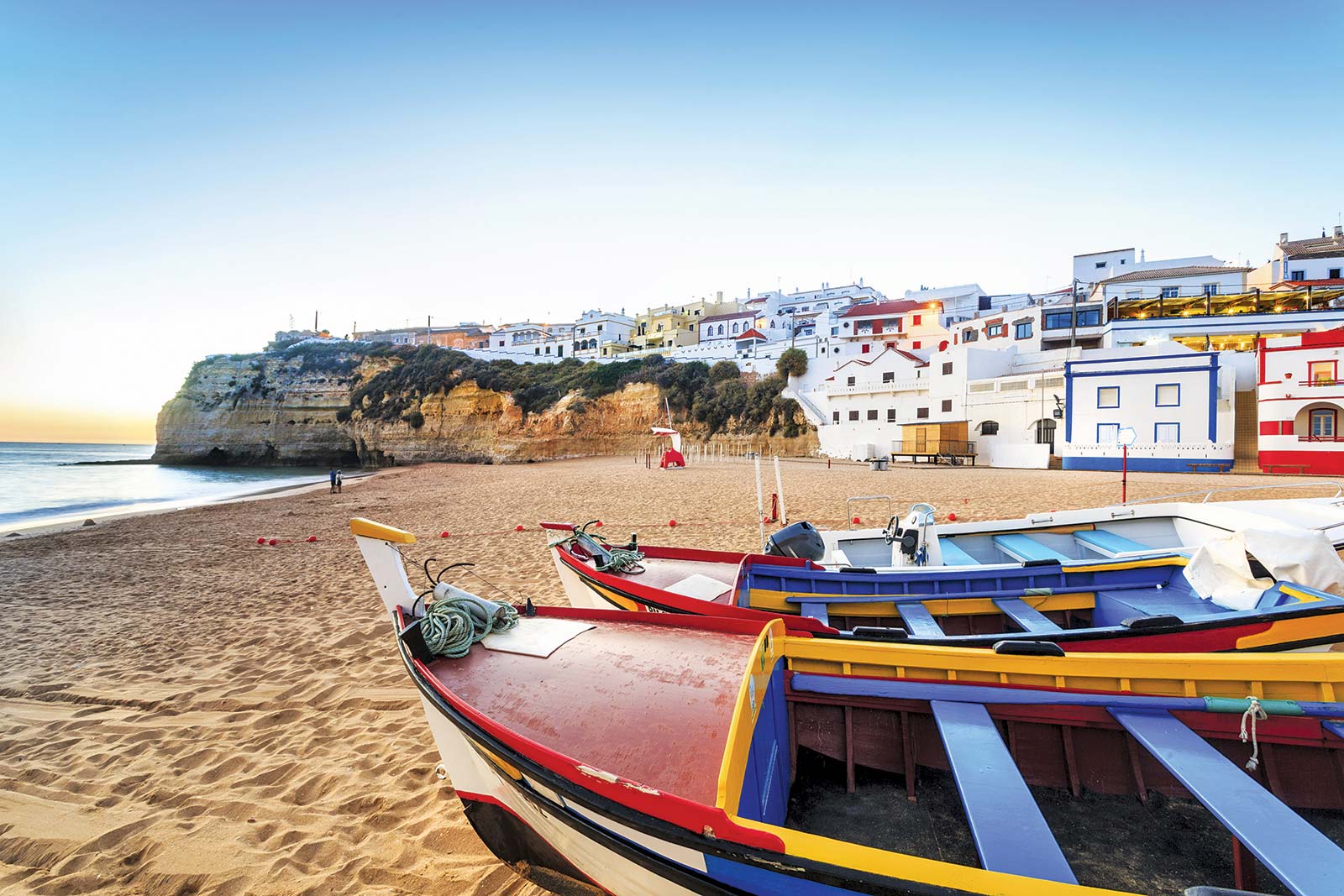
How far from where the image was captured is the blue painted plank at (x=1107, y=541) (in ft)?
18.3

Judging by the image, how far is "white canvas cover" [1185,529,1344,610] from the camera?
366 cm

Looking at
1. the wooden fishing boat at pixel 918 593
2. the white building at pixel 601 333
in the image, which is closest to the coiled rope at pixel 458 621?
the wooden fishing boat at pixel 918 593

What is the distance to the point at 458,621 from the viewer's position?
11.2 ft

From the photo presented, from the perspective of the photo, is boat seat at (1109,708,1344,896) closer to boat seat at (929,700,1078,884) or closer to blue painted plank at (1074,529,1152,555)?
boat seat at (929,700,1078,884)

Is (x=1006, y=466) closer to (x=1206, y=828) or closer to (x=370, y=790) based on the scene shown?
(x=1206, y=828)

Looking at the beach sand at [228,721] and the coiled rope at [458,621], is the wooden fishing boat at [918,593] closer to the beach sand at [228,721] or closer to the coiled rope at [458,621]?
the coiled rope at [458,621]

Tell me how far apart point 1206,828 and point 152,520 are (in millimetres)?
24617

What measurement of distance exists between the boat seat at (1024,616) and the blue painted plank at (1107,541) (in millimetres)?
1724

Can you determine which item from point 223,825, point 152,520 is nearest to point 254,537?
point 152,520

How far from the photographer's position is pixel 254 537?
13.6 metres

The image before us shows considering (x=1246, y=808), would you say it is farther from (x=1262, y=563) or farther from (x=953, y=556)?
(x=953, y=556)

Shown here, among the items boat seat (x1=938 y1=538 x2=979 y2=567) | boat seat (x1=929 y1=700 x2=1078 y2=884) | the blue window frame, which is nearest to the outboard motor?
boat seat (x1=938 y1=538 x2=979 y2=567)

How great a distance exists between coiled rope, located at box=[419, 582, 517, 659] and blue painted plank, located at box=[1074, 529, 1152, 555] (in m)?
5.94

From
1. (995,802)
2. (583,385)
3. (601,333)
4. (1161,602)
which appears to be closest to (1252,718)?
(995,802)
